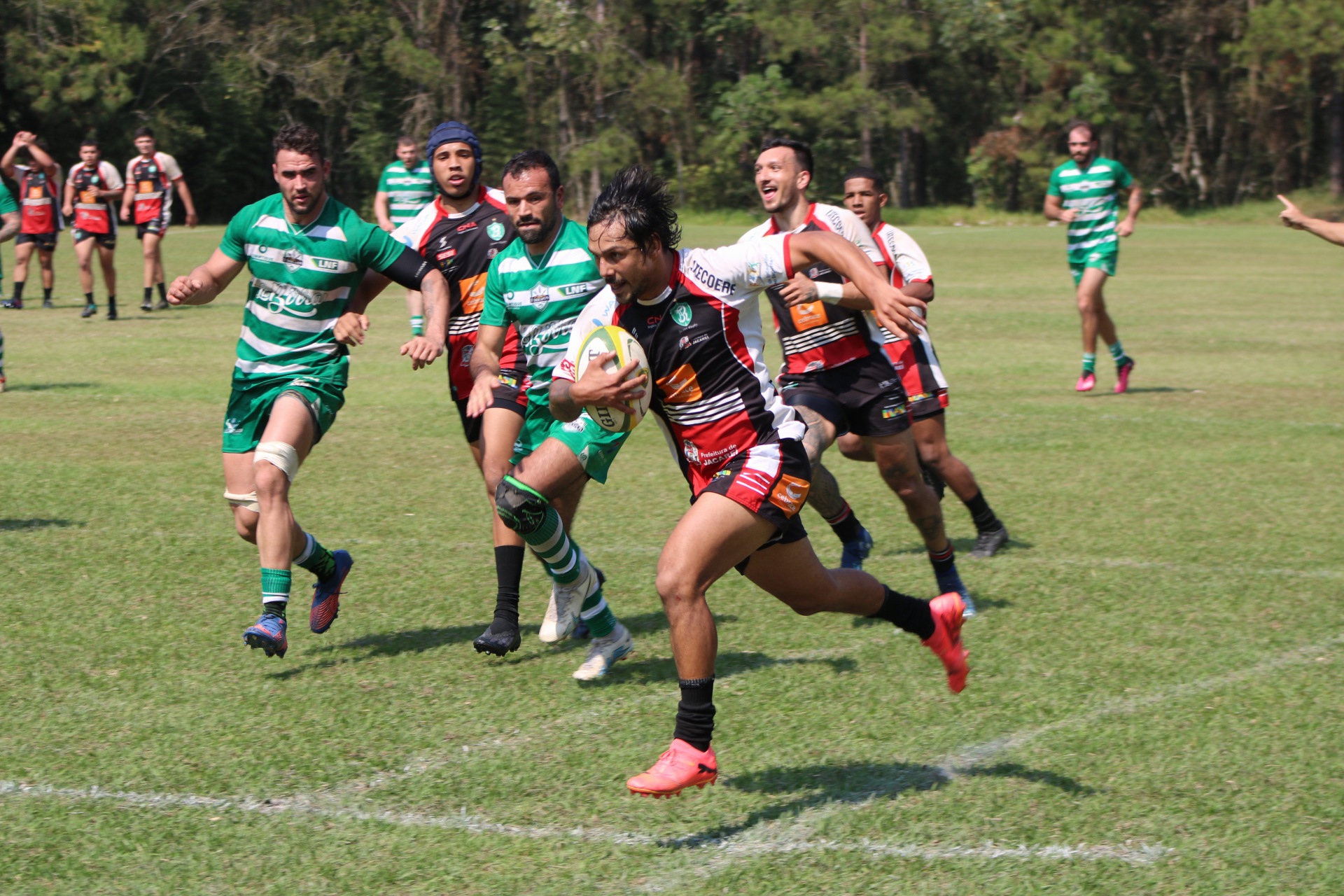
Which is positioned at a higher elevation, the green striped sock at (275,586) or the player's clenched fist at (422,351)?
the player's clenched fist at (422,351)

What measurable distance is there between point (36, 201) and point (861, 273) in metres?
18.3

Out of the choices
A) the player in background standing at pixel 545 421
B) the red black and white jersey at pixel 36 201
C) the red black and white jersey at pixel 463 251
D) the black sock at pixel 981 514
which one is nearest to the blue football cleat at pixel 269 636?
the player in background standing at pixel 545 421

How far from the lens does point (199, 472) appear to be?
34.7 feet

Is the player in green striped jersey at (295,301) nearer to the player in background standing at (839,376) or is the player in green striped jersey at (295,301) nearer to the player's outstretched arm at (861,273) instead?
the player in background standing at (839,376)

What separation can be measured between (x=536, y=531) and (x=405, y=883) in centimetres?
211

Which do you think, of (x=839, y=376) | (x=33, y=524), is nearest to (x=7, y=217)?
(x=33, y=524)

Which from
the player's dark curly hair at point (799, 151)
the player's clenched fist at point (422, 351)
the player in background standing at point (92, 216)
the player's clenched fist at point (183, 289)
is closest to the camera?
the player's clenched fist at point (422, 351)

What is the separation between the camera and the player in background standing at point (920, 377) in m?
7.77

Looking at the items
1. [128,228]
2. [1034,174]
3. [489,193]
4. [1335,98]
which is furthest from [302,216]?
[1335,98]

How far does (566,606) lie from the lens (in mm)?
6402

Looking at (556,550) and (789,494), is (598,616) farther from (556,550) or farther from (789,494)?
(789,494)

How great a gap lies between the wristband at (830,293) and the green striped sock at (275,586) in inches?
104

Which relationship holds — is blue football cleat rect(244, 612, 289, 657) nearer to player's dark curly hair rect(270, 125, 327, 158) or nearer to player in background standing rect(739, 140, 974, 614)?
player's dark curly hair rect(270, 125, 327, 158)

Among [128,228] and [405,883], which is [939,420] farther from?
[128,228]
